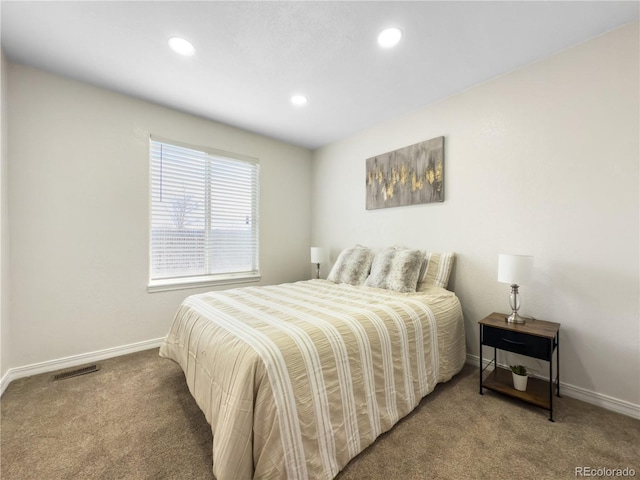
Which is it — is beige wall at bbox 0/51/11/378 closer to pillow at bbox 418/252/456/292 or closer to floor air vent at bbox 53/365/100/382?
floor air vent at bbox 53/365/100/382

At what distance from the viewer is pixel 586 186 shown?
190 centimetres

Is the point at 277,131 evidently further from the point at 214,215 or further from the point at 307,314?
the point at 307,314

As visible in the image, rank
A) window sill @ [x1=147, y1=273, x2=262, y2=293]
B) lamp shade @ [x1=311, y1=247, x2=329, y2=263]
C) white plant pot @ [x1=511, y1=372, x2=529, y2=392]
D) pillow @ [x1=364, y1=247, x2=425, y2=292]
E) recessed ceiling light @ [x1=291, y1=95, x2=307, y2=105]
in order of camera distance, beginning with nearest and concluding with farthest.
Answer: white plant pot @ [x1=511, y1=372, x2=529, y2=392] → pillow @ [x1=364, y1=247, x2=425, y2=292] → recessed ceiling light @ [x1=291, y1=95, x2=307, y2=105] → window sill @ [x1=147, y1=273, x2=262, y2=293] → lamp shade @ [x1=311, y1=247, x2=329, y2=263]

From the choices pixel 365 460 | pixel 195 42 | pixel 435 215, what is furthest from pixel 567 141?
pixel 195 42

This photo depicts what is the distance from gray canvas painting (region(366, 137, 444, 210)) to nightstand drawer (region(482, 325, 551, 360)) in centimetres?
137

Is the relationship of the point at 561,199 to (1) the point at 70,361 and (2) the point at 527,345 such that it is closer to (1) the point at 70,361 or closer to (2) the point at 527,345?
(2) the point at 527,345

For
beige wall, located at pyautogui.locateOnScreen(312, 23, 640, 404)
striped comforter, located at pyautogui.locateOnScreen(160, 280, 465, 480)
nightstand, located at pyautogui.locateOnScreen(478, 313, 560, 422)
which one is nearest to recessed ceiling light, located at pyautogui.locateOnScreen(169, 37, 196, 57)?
striped comforter, located at pyautogui.locateOnScreen(160, 280, 465, 480)

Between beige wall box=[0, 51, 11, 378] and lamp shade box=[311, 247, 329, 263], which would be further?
lamp shade box=[311, 247, 329, 263]

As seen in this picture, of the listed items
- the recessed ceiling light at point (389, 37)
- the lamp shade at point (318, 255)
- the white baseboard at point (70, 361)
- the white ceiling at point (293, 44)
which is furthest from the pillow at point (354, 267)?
the white baseboard at point (70, 361)

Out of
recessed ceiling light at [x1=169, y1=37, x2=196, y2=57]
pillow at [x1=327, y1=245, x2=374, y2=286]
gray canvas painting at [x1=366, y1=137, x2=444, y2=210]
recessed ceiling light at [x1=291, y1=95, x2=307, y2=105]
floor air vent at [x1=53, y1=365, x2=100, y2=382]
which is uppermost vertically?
recessed ceiling light at [x1=291, y1=95, x2=307, y2=105]

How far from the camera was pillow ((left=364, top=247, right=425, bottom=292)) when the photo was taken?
2.49 m

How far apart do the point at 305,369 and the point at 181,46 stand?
2.46m

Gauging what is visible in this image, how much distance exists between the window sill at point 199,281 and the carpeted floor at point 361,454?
1.05 m

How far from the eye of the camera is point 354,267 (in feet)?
9.90
